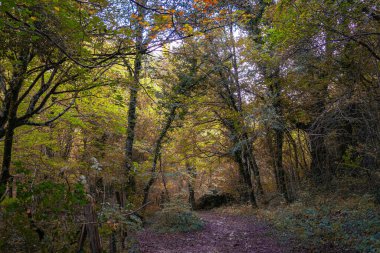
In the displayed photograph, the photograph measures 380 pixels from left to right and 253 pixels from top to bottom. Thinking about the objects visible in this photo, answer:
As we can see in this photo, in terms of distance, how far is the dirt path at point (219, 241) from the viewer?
7.48 metres

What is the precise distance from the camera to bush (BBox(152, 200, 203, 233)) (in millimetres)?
11039

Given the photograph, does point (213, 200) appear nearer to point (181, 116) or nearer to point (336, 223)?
point (181, 116)

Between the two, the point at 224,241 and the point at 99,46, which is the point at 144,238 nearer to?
the point at 224,241

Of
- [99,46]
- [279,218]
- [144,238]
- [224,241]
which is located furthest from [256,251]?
[99,46]

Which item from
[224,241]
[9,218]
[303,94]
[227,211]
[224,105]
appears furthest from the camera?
[227,211]

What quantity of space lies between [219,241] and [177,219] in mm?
3013

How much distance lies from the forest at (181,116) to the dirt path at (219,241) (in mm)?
91

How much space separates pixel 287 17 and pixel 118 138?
8.40 m

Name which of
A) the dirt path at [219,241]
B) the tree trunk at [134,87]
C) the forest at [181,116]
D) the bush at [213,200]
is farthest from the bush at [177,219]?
the bush at [213,200]

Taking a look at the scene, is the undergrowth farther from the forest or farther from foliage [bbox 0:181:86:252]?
foliage [bbox 0:181:86:252]

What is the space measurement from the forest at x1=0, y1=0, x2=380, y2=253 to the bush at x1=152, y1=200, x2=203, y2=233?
0.22 feet

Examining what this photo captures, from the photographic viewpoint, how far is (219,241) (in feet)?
28.5

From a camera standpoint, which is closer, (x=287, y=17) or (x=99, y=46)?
(x=99, y=46)

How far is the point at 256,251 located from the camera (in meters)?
7.04
